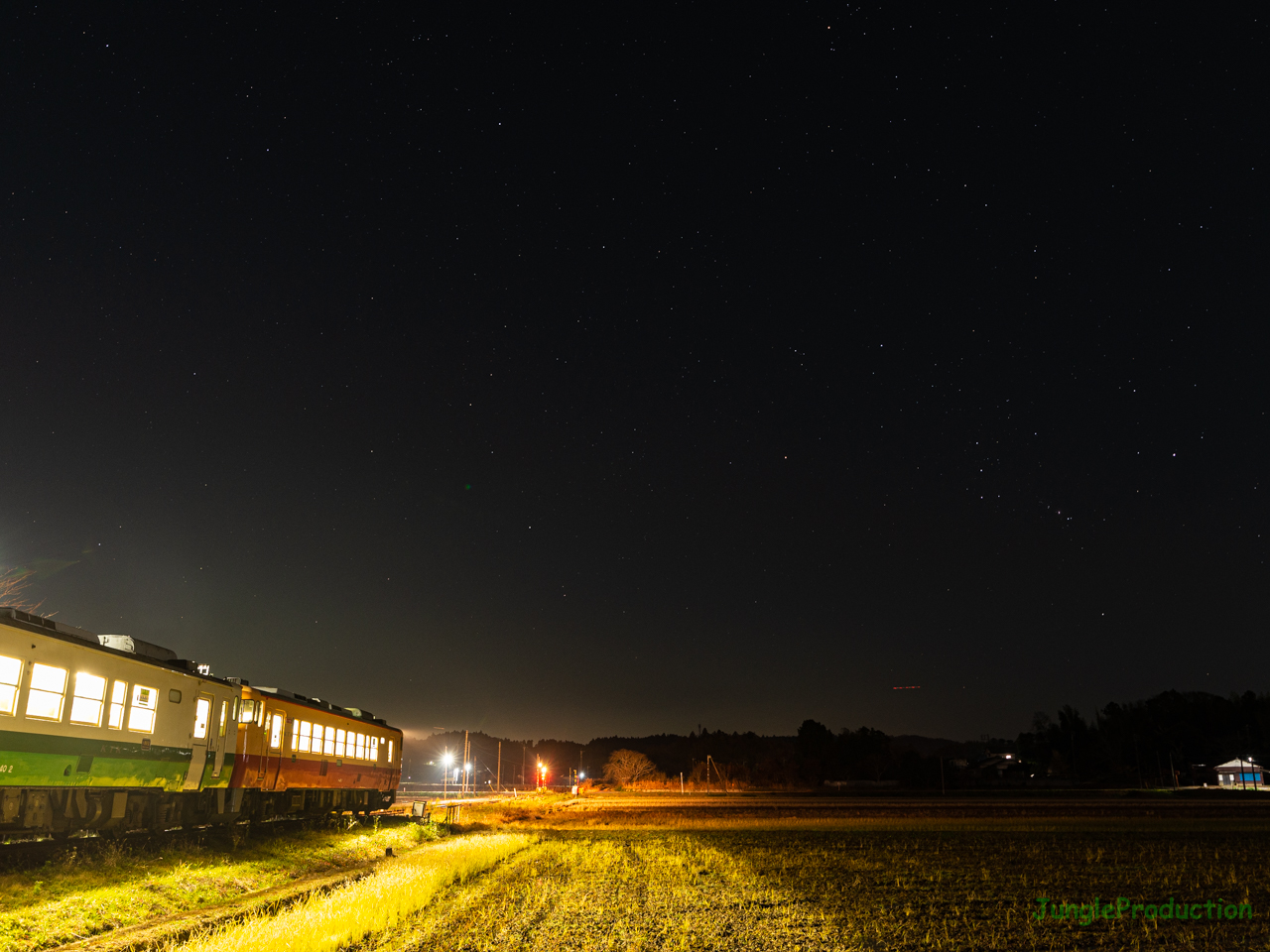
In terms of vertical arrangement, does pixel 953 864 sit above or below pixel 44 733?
below

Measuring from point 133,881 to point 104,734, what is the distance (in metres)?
2.65

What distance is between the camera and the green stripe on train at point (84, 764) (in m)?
14.0

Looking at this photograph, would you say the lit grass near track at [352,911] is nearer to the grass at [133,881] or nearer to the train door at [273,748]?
the grass at [133,881]

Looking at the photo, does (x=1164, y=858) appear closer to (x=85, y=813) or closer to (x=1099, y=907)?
(x=1099, y=907)

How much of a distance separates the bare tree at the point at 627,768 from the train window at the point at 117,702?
92253mm

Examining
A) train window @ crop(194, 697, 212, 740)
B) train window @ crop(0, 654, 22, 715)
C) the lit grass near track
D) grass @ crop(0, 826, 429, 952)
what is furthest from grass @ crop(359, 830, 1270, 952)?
train window @ crop(194, 697, 212, 740)

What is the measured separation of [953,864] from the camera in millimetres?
20797

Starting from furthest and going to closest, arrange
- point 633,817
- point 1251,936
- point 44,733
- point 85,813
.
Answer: point 633,817 → point 85,813 → point 44,733 → point 1251,936

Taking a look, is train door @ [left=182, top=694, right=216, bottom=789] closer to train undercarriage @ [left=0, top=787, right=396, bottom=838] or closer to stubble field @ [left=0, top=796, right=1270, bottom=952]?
train undercarriage @ [left=0, top=787, right=396, bottom=838]

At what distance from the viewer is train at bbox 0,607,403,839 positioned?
47.1ft

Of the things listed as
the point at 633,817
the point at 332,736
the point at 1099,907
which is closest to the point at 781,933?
the point at 1099,907

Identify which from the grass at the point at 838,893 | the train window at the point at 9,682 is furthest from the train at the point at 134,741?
the grass at the point at 838,893

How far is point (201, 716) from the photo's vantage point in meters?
20.2

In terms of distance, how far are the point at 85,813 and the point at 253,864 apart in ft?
12.7
